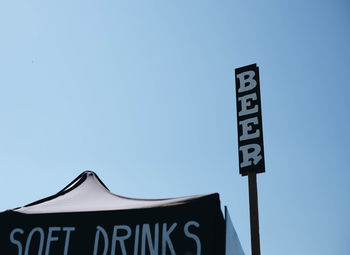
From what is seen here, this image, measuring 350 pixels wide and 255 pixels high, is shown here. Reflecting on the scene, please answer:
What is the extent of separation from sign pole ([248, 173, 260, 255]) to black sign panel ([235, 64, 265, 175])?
6.9 inches

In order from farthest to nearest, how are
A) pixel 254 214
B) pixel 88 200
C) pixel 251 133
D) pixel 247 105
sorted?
pixel 247 105
pixel 251 133
pixel 88 200
pixel 254 214

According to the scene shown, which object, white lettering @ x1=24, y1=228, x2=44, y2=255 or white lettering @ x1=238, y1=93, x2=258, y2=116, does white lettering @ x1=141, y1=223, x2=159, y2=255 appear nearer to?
white lettering @ x1=24, y1=228, x2=44, y2=255

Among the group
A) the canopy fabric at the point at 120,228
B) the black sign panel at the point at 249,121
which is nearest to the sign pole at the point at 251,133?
the black sign panel at the point at 249,121

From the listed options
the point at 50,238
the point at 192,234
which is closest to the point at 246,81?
the point at 192,234

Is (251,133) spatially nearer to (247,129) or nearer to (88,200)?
(247,129)

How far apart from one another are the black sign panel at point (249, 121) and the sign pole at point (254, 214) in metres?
0.18

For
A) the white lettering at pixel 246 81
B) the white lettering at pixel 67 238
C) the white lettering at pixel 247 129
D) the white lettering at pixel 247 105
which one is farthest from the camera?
the white lettering at pixel 246 81

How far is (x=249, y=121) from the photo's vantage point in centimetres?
578

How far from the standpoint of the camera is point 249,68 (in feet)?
20.2

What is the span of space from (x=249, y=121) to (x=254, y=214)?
1384 millimetres

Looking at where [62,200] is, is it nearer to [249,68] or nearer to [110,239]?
[110,239]

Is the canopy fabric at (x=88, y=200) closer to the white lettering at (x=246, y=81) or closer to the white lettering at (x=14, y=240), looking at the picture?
the white lettering at (x=14, y=240)

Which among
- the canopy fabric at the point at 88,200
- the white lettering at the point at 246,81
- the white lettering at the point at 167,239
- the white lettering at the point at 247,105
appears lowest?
the white lettering at the point at 167,239

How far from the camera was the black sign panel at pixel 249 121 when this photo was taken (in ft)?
17.9
